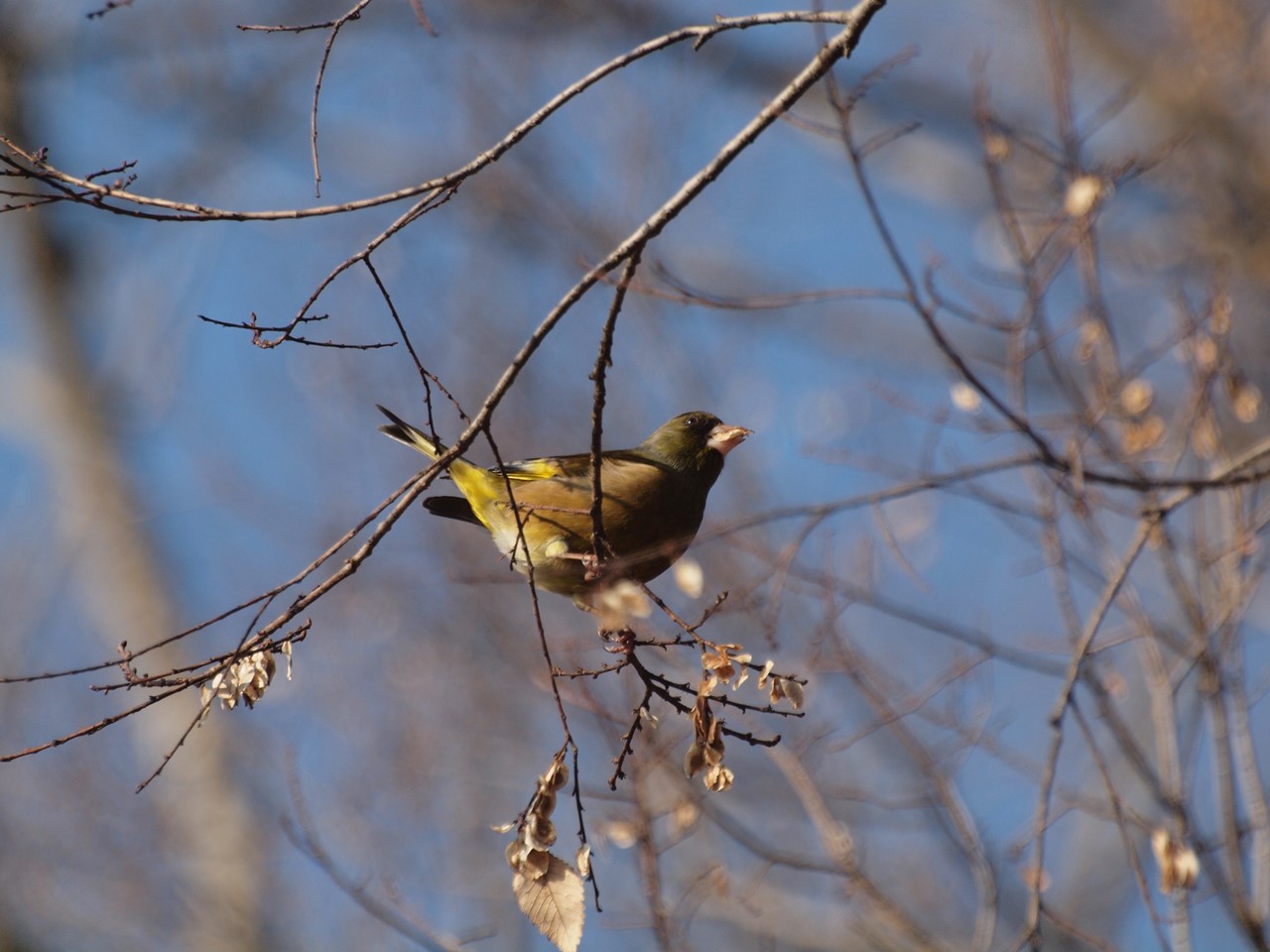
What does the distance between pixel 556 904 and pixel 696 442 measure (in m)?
2.14

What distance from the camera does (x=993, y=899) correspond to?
462 cm

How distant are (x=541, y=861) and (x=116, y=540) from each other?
10.5 metres

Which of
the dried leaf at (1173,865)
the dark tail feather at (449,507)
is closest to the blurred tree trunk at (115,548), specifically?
the dark tail feather at (449,507)

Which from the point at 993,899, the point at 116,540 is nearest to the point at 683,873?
the point at 993,899

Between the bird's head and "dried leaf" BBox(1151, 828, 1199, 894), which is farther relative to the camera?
the bird's head

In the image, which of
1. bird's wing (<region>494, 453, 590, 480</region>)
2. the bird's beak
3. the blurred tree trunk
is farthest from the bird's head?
the blurred tree trunk

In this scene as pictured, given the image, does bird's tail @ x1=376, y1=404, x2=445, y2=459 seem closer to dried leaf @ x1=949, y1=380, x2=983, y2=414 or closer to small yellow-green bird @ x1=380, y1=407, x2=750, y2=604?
small yellow-green bird @ x1=380, y1=407, x2=750, y2=604

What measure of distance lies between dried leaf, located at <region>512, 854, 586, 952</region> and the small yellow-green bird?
1026 mm

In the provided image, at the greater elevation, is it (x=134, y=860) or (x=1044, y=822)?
(x=134, y=860)

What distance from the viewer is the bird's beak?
166 inches

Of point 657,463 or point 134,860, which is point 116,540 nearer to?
point 134,860

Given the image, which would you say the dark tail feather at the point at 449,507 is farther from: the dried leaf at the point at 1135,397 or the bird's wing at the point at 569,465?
the dried leaf at the point at 1135,397

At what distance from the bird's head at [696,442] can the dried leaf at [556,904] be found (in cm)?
193

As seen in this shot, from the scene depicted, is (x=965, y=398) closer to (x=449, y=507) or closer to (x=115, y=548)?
(x=449, y=507)
